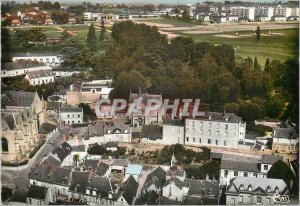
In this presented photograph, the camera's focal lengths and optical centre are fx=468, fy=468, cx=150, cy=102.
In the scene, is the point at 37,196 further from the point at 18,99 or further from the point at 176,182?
the point at 176,182

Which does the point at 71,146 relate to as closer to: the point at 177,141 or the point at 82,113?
the point at 82,113

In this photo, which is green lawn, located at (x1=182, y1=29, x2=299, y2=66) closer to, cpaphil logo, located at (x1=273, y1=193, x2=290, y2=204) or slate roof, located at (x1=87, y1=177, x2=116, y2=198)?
cpaphil logo, located at (x1=273, y1=193, x2=290, y2=204)

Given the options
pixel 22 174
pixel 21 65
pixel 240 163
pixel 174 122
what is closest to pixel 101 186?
pixel 22 174

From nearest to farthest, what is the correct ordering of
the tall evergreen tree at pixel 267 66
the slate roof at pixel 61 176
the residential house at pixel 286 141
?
the slate roof at pixel 61 176
the residential house at pixel 286 141
the tall evergreen tree at pixel 267 66

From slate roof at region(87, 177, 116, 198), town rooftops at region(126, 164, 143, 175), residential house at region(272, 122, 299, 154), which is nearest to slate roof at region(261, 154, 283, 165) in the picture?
residential house at region(272, 122, 299, 154)

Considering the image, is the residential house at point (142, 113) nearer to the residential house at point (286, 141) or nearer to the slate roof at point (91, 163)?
the slate roof at point (91, 163)

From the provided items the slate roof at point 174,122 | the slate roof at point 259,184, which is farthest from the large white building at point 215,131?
the slate roof at point 259,184
